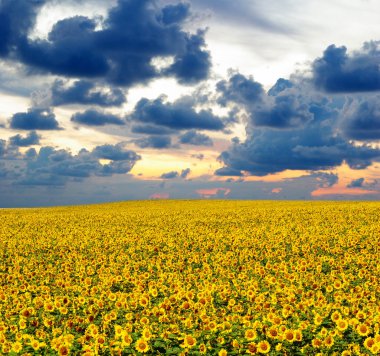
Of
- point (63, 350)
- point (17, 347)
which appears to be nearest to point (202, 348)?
point (63, 350)

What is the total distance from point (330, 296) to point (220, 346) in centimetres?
637

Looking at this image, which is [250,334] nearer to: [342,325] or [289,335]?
[289,335]

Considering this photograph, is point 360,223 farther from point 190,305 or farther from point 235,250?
point 190,305

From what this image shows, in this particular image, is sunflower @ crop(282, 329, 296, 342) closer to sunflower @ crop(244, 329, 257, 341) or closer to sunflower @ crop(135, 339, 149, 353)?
sunflower @ crop(244, 329, 257, 341)

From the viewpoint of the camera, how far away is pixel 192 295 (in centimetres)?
1122

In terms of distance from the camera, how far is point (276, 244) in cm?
2352

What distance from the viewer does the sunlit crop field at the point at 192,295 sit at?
8.41 metres

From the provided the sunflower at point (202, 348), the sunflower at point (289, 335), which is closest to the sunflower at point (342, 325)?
the sunflower at point (289, 335)

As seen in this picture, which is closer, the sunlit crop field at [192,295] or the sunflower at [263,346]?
the sunflower at [263,346]

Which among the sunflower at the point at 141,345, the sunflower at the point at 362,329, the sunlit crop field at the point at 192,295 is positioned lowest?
the sunlit crop field at the point at 192,295

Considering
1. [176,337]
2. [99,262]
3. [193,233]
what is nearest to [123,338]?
[176,337]

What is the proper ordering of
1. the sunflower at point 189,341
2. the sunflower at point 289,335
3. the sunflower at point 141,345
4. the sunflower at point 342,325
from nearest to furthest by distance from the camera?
the sunflower at point 189,341, the sunflower at point 141,345, the sunflower at point 289,335, the sunflower at point 342,325

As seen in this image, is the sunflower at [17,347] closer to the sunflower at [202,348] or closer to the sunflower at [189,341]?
the sunflower at [189,341]

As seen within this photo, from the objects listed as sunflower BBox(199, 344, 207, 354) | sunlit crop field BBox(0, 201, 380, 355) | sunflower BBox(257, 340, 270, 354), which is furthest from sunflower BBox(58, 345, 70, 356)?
sunflower BBox(257, 340, 270, 354)
